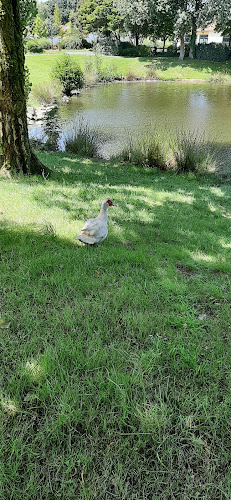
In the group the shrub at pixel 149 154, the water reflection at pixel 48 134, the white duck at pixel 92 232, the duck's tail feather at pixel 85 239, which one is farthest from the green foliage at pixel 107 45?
the duck's tail feather at pixel 85 239

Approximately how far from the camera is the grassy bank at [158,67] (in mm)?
31828

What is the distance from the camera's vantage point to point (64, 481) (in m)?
1.51

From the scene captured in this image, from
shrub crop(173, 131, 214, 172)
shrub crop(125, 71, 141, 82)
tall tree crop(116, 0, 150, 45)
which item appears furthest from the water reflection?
tall tree crop(116, 0, 150, 45)

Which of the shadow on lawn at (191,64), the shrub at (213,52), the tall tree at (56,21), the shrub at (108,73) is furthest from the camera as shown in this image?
the tall tree at (56,21)

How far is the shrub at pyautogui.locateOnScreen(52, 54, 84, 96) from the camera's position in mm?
23141

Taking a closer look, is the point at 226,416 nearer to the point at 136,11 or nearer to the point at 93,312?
the point at 93,312

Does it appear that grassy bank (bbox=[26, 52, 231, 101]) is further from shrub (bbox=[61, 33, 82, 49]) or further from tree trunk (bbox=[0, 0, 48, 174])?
tree trunk (bbox=[0, 0, 48, 174])

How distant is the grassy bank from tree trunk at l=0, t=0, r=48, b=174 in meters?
28.9

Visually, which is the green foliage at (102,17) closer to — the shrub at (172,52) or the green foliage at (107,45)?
the green foliage at (107,45)

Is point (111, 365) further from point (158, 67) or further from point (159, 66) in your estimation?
point (159, 66)

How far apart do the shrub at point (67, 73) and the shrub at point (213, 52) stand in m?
20.9

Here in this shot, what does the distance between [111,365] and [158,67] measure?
38492mm

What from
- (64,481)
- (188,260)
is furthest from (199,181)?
(64,481)

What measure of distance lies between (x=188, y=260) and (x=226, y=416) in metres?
2.14
